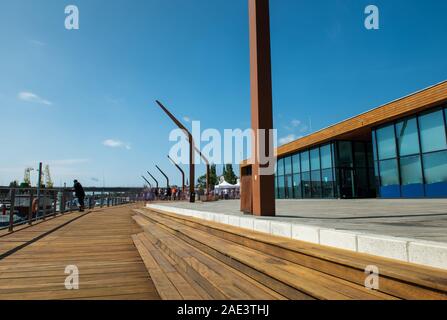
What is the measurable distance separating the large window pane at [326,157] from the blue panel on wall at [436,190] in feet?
25.4

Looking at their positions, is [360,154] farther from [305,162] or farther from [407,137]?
[407,137]

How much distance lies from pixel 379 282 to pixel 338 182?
21.6 meters

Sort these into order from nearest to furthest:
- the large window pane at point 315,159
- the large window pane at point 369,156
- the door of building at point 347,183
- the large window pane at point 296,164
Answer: the door of building at point 347,183 < the large window pane at point 369,156 < the large window pane at point 315,159 < the large window pane at point 296,164

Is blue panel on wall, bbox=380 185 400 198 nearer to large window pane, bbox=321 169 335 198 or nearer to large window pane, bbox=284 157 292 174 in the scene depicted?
large window pane, bbox=321 169 335 198

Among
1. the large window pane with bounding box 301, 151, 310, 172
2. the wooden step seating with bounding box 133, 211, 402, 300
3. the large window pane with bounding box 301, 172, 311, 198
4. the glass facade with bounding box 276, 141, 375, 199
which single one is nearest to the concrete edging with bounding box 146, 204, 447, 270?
the wooden step seating with bounding box 133, 211, 402, 300

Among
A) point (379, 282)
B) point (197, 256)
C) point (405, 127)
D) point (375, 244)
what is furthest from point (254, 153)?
point (405, 127)

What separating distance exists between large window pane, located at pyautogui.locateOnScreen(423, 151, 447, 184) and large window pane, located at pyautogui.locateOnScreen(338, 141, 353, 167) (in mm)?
6983

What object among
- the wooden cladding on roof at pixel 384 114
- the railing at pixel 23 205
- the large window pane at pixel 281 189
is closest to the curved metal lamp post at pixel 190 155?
the railing at pixel 23 205

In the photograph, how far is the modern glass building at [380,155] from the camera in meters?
15.1

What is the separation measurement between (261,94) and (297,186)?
71.3ft

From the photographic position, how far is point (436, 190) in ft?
49.6

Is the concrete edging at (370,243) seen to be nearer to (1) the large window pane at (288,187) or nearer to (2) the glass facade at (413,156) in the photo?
(2) the glass facade at (413,156)

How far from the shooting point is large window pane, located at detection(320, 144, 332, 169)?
2292 cm

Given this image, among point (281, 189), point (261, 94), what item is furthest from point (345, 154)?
point (261, 94)
